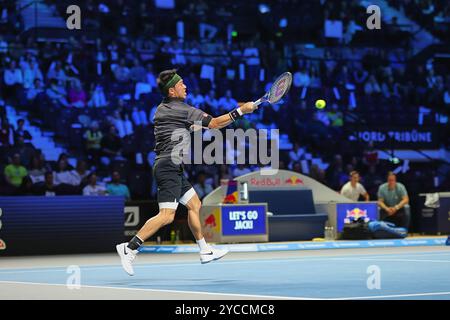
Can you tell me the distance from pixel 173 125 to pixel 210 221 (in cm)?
869

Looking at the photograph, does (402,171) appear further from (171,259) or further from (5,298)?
(5,298)

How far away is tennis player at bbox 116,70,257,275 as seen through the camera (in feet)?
35.0

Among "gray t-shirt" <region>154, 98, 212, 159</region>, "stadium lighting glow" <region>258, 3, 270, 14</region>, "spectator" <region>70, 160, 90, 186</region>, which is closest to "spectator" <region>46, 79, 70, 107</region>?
"spectator" <region>70, 160, 90, 186</region>

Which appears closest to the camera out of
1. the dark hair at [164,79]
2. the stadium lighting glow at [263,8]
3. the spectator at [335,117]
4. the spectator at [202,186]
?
the dark hair at [164,79]

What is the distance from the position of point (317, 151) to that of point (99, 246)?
33.1 ft

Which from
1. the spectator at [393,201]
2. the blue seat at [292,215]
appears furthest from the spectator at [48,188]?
the spectator at [393,201]

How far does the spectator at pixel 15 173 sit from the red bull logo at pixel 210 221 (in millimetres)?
4407

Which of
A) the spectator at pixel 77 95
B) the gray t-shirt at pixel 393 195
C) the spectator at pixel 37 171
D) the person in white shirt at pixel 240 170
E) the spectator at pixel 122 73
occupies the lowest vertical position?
the gray t-shirt at pixel 393 195

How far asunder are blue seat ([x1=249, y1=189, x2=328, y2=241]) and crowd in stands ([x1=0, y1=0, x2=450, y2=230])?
1.99 meters

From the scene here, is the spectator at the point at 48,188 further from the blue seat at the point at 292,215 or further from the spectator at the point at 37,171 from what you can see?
the blue seat at the point at 292,215

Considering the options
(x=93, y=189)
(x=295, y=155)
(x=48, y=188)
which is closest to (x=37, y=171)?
(x=48, y=188)

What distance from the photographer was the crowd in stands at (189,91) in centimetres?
2253

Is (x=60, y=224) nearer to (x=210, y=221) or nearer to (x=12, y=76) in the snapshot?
(x=210, y=221)

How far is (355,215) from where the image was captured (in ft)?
67.8
